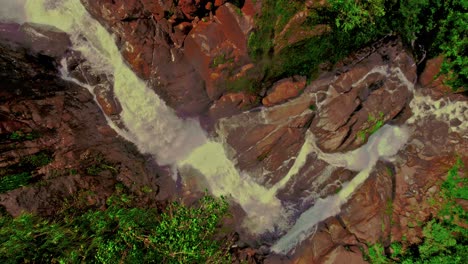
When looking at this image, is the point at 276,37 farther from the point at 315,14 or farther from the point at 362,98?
the point at 362,98

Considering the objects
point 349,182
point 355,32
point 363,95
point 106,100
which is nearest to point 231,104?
point 106,100

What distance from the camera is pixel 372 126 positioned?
1686 centimetres

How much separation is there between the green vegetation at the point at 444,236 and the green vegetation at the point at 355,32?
16.9 ft

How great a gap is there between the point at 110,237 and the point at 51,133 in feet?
16.7

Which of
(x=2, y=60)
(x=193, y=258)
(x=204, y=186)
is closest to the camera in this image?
(x=193, y=258)

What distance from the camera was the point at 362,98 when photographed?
53.2ft

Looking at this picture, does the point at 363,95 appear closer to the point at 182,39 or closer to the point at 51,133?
the point at 182,39

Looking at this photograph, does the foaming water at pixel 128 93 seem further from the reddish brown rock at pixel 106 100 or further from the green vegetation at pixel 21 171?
the green vegetation at pixel 21 171

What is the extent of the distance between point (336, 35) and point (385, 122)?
18.0 ft

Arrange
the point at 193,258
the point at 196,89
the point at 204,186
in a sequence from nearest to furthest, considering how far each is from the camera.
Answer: the point at 193,258 → the point at 196,89 → the point at 204,186

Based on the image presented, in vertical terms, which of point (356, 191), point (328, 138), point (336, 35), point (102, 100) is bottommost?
point (356, 191)

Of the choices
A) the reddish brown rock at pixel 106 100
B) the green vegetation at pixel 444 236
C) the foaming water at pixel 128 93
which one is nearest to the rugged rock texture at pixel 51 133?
the reddish brown rock at pixel 106 100

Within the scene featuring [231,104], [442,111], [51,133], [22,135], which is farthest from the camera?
[442,111]

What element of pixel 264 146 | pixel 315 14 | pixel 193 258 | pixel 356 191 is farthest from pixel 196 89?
pixel 356 191
